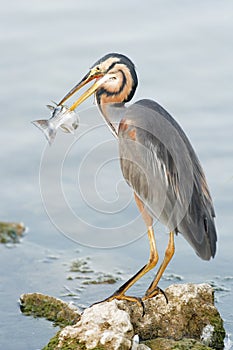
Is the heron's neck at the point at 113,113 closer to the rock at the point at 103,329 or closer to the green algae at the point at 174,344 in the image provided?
the rock at the point at 103,329

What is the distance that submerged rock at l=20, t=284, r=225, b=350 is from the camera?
192 inches

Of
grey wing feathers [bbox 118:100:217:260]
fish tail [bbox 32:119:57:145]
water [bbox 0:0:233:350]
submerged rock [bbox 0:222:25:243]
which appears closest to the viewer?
grey wing feathers [bbox 118:100:217:260]

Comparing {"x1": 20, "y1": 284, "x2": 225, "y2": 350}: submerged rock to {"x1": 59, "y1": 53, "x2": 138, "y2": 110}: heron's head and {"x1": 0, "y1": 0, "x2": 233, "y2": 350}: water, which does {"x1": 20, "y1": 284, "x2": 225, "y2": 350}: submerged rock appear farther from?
{"x1": 59, "y1": 53, "x2": 138, "y2": 110}: heron's head

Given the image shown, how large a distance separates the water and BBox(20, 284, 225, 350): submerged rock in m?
0.49

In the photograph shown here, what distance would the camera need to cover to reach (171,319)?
522 centimetres

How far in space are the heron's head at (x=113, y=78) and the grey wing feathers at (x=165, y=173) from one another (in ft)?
0.61

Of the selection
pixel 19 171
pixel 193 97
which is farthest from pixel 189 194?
pixel 193 97

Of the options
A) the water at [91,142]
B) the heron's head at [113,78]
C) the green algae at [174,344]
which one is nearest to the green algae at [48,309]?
the water at [91,142]

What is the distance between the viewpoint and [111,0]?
454 inches

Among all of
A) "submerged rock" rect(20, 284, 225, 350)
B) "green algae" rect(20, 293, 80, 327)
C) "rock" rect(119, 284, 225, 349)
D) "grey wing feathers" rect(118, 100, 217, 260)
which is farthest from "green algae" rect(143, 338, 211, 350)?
"green algae" rect(20, 293, 80, 327)

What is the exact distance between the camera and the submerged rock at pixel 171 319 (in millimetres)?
4875

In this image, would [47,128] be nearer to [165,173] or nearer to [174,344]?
[165,173]

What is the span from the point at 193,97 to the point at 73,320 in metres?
3.93

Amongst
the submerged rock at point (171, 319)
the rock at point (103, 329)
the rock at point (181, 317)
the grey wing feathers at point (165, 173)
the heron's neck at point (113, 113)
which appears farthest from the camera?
the heron's neck at point (113, 113)
